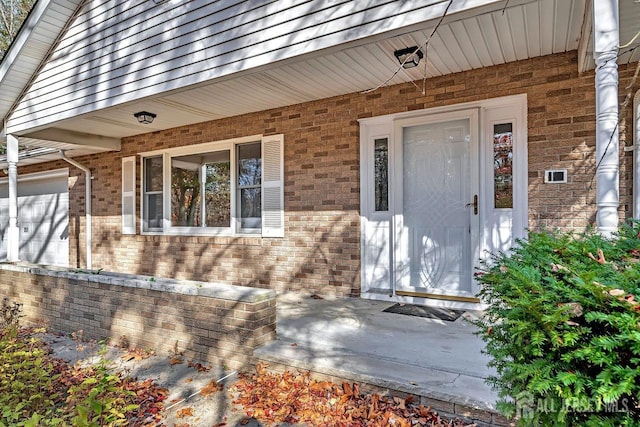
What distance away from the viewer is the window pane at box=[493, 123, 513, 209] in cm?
411

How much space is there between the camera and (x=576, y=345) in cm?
111

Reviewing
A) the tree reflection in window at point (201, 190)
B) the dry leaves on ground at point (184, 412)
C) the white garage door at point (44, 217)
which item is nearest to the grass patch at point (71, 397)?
the dry leaves on ground at point (184, 412)

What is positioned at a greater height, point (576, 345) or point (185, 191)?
point (185, 191)

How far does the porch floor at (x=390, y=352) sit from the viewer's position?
2.40m

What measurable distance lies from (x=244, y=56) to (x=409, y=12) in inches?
61.8

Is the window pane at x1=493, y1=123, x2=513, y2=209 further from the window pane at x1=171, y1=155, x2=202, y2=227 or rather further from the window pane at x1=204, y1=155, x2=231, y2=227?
the window pane at x1=171, y1=155, x2=202, y2=227

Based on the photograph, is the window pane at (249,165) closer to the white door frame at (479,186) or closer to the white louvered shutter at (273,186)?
the white louvered shutter at (273,186)

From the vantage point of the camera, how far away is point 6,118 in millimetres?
6168

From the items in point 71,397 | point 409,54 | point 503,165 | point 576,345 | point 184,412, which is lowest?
point 184,412

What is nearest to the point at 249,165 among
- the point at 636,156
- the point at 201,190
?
the point at 201,190

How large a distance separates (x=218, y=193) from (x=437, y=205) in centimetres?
356

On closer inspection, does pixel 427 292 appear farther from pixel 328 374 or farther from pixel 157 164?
pixel 157 164

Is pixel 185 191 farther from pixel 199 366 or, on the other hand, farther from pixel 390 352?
pixel 390 352

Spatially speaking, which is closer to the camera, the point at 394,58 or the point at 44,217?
the point at 394,58
